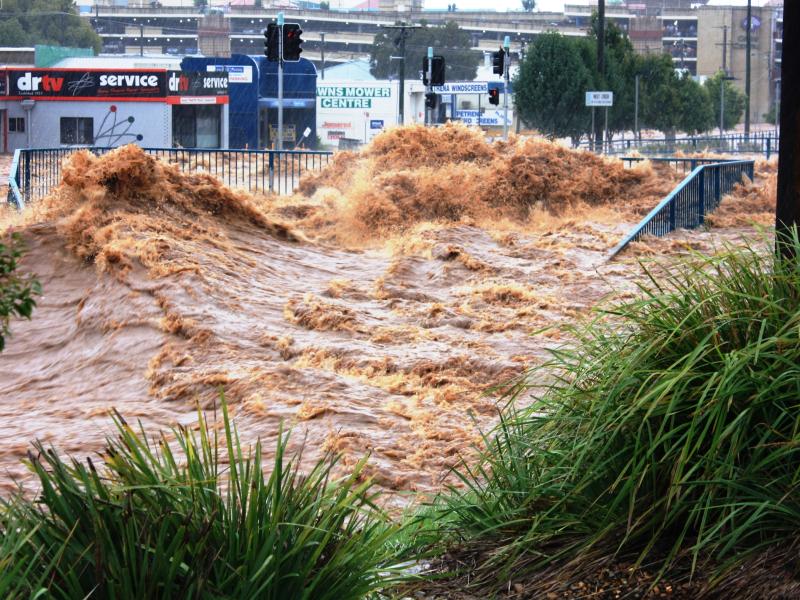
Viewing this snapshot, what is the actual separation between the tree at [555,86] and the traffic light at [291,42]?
102 feet

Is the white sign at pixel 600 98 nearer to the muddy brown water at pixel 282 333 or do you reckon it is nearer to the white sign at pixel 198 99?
the white sign at pixel 198 99

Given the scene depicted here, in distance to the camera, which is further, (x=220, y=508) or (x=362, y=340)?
(x=362, y=340)

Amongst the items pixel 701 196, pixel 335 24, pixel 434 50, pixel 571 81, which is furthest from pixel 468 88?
pixel 335 24

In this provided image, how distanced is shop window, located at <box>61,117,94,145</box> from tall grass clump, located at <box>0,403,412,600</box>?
2267 inches

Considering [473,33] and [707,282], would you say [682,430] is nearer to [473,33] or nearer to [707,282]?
[707,282]

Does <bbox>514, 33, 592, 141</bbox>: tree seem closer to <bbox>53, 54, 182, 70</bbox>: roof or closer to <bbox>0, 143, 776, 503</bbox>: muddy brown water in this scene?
<bbox>53, 54, 182, 70</bbox>: roof

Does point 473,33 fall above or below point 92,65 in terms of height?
above

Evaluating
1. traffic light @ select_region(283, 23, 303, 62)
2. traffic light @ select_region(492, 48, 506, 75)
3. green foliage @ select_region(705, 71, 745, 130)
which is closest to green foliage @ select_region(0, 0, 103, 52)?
green foliage @ select_region(705, 71, 745, 130)

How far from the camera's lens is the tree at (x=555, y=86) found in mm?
59344

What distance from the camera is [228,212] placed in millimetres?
18312

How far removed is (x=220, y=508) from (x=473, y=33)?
549 feet

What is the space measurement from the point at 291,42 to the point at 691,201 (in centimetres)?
1181

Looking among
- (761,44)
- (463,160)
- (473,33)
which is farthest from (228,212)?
(473,33)

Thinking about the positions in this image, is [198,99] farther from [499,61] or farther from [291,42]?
Result: [291,42]
